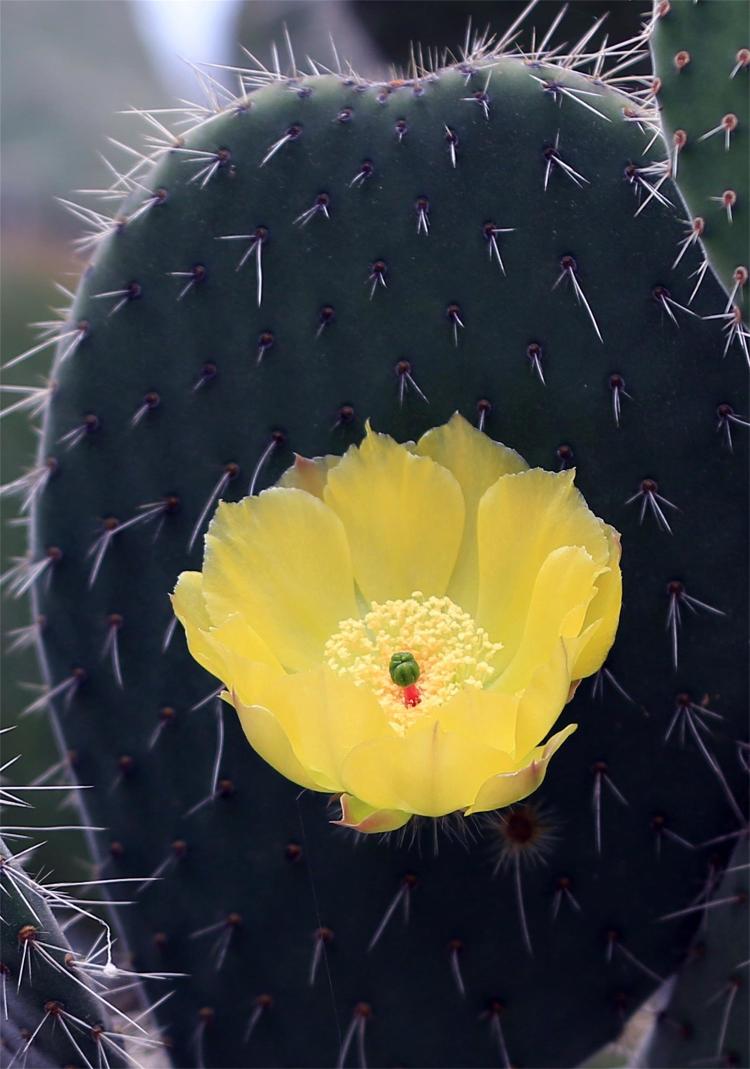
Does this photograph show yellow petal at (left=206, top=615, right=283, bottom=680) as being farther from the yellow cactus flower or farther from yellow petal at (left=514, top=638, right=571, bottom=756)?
yellow petal at (left=514, top=638, right=571, bottom=756)

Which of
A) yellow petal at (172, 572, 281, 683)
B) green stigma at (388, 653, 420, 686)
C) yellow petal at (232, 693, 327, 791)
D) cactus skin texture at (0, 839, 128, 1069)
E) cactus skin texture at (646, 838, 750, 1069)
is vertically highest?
yellow petal at (172, 572, 281, 683)

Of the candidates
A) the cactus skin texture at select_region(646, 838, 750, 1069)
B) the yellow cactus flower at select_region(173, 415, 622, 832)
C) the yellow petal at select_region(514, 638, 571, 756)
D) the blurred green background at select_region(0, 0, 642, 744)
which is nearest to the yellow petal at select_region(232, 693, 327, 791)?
the yellow cactus flower at select_region(173, 415, 622, 832)

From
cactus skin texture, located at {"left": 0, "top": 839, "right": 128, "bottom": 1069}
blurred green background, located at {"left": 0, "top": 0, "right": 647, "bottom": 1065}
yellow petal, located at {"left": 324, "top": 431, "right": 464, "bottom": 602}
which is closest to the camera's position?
cactus skin texture, located at {"left": 0, "top": 839, "right": 128, "bottom": 1069}

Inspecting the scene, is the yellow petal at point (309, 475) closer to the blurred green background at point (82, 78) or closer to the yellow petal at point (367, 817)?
the yellow petal at point (367, 817)

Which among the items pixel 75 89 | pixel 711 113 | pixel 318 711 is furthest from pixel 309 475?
pixel 75 89

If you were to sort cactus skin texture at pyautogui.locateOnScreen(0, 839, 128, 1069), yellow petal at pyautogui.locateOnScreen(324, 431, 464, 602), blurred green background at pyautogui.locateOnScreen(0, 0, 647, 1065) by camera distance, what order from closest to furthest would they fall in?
1. cactus skin texture at pyautogui.locateOnScreen(0, 839, 128, 1069)
2. yellow petal at pyautogui.locateOnScreen(324, 431, 464, 602)
3. blurred green background at pyautogui.locateOnScreen(0, 0, 647, 1065)

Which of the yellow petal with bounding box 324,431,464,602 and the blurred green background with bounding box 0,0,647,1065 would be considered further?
the blurred green background with bounding box 0,0,647,1065
